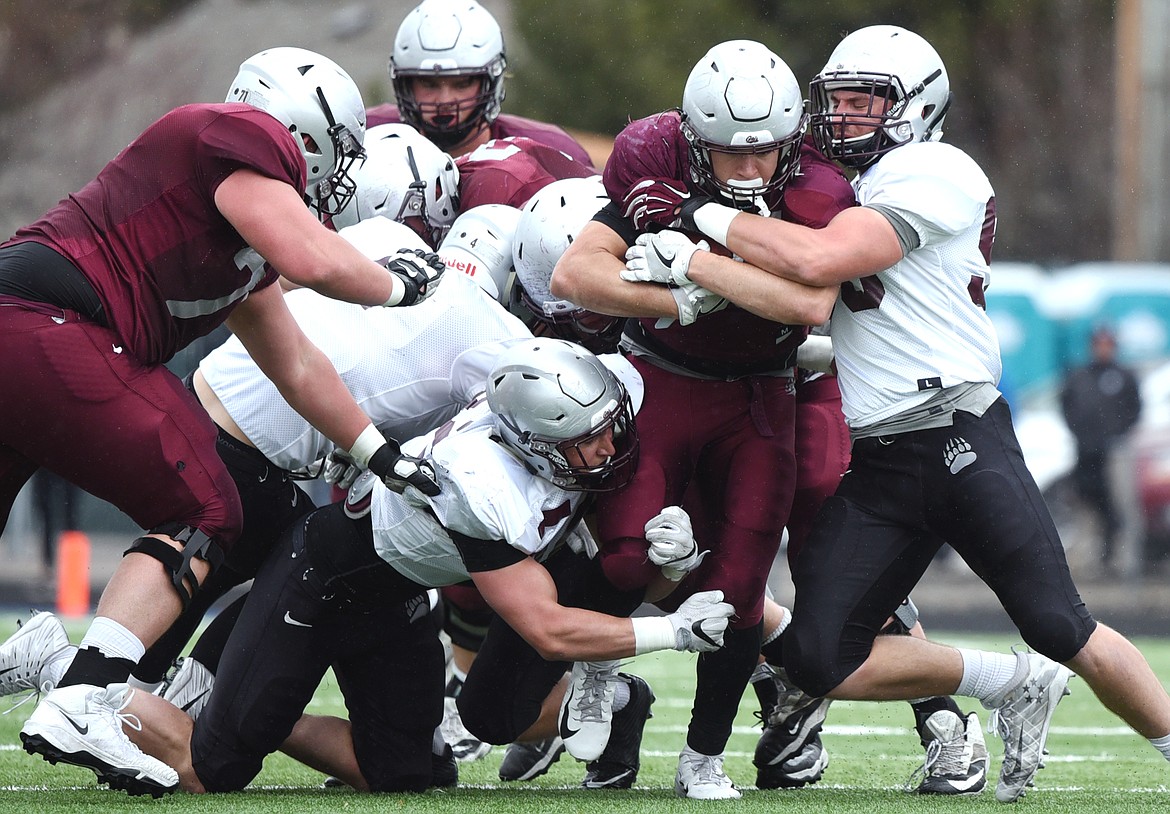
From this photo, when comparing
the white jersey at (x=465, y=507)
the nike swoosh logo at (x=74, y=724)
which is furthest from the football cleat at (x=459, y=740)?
the nike swoosh logo at (x=74, y=724)

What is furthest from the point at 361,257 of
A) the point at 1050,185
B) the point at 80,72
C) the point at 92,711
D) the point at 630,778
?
the point at 1050,185

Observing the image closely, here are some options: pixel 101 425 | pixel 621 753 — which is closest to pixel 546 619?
pixel 621 753

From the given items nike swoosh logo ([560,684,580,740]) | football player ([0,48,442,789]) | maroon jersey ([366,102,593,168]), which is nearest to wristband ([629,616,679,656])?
nike swoosh logo ([560,684,580,740])

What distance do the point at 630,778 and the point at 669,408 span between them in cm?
103

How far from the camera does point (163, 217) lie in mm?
3723

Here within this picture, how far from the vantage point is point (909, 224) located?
13.0 feet

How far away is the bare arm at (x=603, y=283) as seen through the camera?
405 cm

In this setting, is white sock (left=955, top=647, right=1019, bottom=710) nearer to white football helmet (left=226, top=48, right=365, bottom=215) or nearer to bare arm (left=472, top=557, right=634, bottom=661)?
bare arm (left=472, top=557, right=634, bottom=661)

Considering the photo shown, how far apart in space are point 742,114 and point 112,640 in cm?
188

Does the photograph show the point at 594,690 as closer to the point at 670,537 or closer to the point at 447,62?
the point at 670,537

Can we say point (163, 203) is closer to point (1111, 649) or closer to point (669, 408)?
point (669, 408)

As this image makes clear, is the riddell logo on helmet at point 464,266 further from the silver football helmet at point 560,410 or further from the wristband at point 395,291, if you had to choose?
the wristband at point 395,291

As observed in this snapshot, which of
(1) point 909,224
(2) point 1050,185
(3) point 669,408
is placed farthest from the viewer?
(2) point 1050,185

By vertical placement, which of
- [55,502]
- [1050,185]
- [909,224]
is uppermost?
[909,224]
